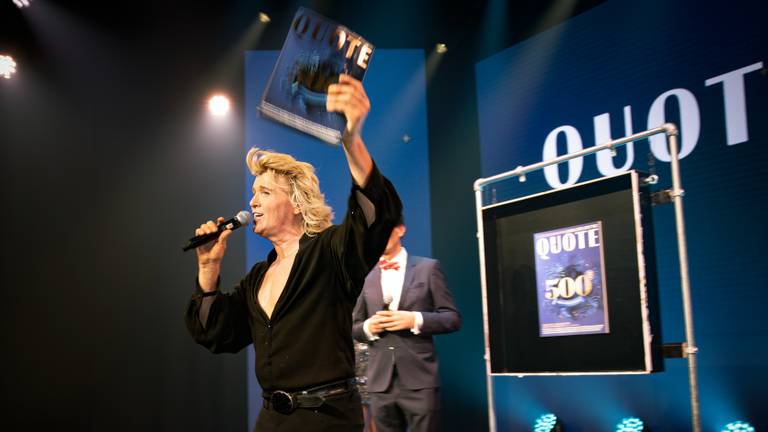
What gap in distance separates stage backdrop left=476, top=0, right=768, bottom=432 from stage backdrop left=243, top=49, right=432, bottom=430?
Answer: 79 cm

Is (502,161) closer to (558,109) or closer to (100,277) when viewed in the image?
(558,109)

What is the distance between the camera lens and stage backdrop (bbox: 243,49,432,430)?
5980 millimetres

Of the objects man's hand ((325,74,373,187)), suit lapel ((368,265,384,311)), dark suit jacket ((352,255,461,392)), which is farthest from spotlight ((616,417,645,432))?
man's hand ((325,74,373,187))

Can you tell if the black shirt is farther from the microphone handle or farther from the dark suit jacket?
the dark suit jacket

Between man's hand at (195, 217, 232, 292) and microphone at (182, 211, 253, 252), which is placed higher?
microphone at (182, 211, 253, 252)

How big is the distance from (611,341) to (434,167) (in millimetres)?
3137

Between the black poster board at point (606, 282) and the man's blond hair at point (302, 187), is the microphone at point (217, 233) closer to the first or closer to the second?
the man's blond hair at point (302, 187)

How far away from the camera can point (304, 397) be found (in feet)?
7.73

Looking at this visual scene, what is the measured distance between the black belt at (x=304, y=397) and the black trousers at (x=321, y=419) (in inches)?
0.5

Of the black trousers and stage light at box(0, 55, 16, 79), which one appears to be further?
stage light at box(0, 55, 16, 79)

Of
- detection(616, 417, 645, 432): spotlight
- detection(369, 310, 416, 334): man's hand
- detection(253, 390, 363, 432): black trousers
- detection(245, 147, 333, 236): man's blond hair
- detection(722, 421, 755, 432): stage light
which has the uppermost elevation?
detection(245, 147, 333, 236): man's blond hair

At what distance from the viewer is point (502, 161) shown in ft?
18.7

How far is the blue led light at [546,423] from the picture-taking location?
5.02m

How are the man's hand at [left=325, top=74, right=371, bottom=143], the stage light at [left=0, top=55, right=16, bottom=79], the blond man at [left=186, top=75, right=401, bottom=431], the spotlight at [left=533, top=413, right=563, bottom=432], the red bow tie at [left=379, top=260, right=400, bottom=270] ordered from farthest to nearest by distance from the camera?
the stage light at [left=0, top=55, right=16, bottom=79]
the spotlight at [left=533, top=413, right=563, bottom=432]
the red bow tie at [left=379, top=260, right=400, bottom=270]
the blond man at [left=186, top=75, right=401, bottom=431]
the man's hand at [left=325, top=74, right=371, bottom=143]
